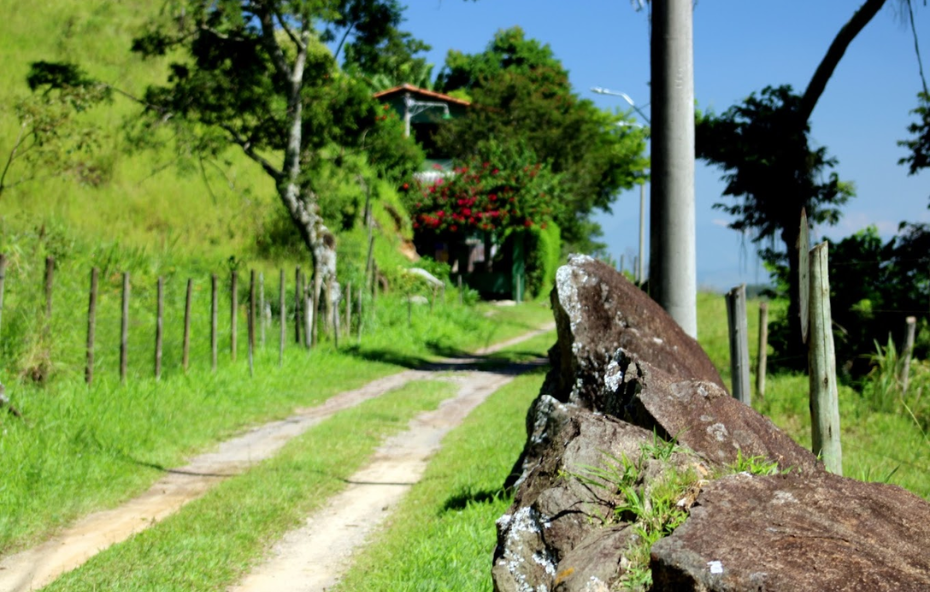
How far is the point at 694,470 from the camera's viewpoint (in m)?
4.05

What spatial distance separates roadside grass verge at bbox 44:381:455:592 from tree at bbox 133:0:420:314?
369 inches

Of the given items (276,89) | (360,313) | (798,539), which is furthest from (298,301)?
(798,539)

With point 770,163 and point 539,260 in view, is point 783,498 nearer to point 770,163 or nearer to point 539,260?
point 770,163

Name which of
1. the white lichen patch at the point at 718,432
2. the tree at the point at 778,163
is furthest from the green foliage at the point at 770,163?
the white lichen patch at the point at 718,432

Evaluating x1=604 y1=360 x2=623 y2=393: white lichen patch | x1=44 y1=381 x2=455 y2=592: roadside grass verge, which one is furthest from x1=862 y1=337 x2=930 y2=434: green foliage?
x1=44 y1=381 x2=455 y2=592: roadside grass verge

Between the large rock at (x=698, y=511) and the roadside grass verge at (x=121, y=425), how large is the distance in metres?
4.42

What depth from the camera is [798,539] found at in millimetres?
3146

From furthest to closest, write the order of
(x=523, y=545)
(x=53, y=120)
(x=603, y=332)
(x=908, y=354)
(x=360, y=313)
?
(x=360, y=313)
(x=53, y=120)
(x=908, y=354)
(x=603, y=332)
(x=523, y=545)

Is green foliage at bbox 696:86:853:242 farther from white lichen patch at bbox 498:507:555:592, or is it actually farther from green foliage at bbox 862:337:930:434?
white lichen patch at bbox 498:507:555:592

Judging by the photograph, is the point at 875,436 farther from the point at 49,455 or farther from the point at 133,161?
the point at 133,161

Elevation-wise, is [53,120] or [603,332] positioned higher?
[53,120]

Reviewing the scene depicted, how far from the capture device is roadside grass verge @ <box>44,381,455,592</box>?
6.17 metres

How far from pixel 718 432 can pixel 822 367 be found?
2.96ft

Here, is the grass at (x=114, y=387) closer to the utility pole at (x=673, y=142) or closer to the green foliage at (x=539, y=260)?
the utility pole at (x=673, y=142)
